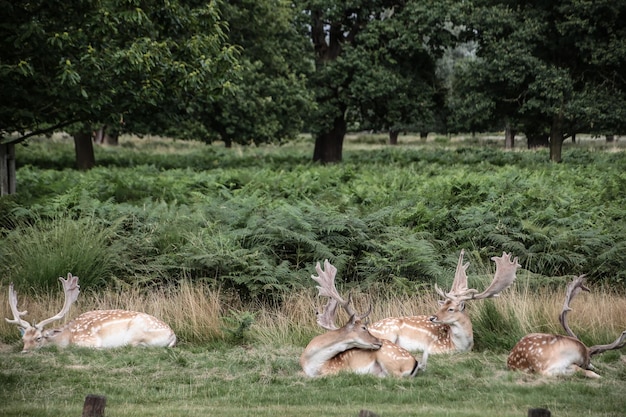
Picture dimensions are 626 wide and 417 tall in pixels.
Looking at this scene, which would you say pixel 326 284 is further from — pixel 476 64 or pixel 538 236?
pixel 476 64

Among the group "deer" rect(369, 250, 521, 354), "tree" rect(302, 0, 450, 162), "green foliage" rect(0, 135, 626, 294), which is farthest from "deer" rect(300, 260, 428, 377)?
"tree" rect(302, 0, 450, 162)

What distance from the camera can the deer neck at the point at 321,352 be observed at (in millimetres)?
7285

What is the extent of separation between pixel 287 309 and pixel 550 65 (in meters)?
19.6

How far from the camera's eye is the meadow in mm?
6641

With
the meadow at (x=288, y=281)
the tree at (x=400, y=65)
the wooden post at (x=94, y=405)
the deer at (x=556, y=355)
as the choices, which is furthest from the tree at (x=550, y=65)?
the wooden post at (x=94, y=405)

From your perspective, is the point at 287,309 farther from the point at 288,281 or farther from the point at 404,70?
the point at 404,70

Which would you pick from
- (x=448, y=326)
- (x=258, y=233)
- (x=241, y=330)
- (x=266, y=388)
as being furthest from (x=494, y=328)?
(x=258, y=233)

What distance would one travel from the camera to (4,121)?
15.2 metres

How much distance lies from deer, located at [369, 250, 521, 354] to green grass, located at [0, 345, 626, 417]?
25cm

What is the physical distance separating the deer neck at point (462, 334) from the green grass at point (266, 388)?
18 centimetres

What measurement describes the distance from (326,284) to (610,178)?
1380 cm

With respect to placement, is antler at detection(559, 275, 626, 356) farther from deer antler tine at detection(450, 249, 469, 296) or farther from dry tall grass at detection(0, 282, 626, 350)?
deer antler tine at detection(450, 249, 469, 296)

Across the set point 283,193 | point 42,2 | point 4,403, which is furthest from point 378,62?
point 4,403

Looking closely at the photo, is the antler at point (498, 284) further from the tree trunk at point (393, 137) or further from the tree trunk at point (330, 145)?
the tree trunk at point (393, 137)
